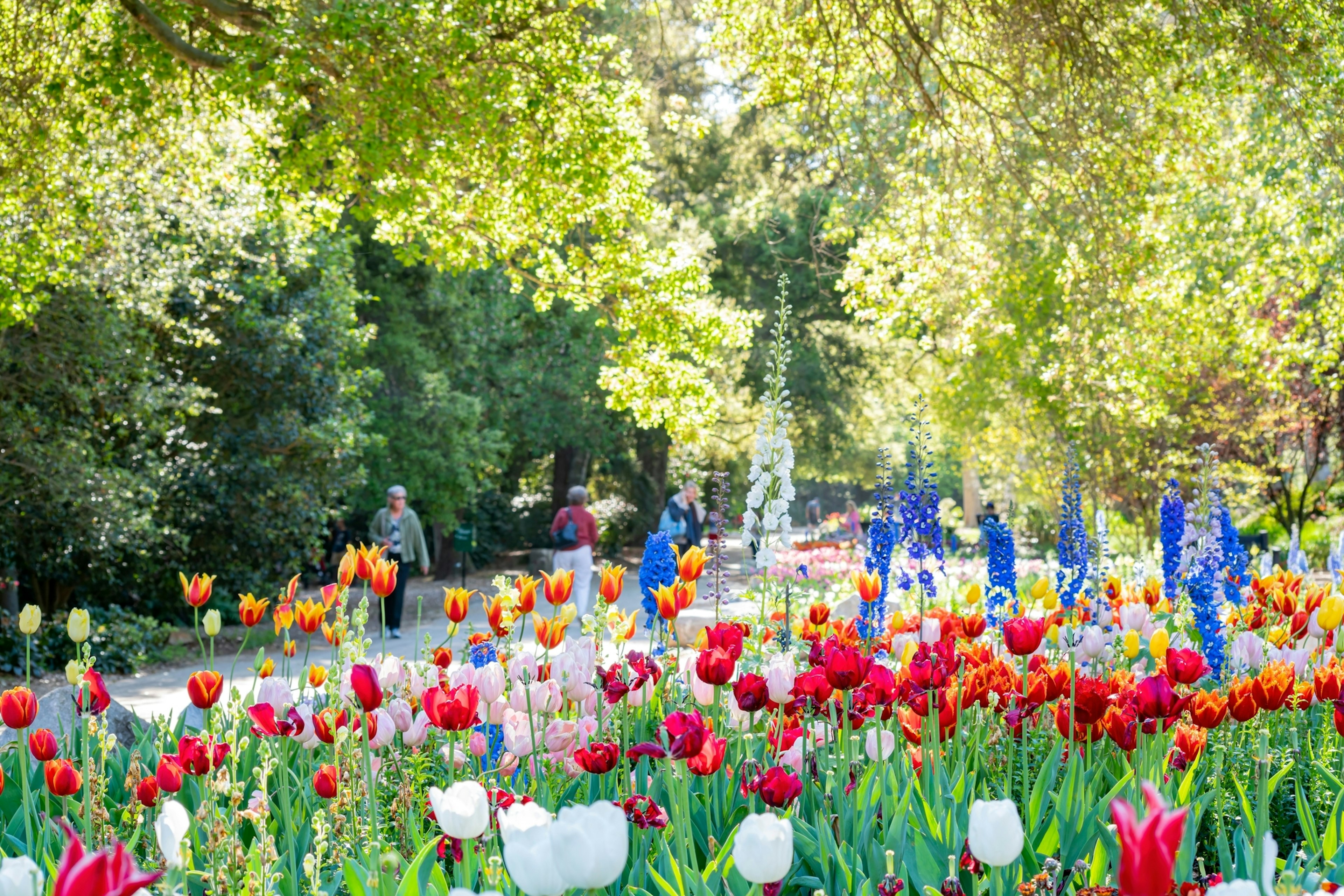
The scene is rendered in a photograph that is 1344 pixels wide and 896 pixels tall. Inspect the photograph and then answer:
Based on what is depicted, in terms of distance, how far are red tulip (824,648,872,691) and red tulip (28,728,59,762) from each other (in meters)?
1.82

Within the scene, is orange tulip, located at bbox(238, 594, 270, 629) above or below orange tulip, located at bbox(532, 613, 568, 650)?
above

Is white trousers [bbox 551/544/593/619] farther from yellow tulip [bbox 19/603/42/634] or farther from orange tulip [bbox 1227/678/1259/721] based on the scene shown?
orange tulip [bbox 1227/678/1259/721]

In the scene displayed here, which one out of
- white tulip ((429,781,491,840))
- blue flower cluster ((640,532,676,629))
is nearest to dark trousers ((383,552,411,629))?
blue flower cluster ((640,532,676,629))

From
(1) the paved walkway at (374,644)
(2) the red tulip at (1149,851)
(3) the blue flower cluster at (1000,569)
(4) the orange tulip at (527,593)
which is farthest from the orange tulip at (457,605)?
(2) the red tulip at (1149,851)

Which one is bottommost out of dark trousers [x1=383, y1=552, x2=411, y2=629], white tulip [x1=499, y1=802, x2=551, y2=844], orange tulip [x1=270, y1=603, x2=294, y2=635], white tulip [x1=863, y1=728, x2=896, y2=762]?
dark trousers [x1=383, y1=552, x2=411, y2=629]

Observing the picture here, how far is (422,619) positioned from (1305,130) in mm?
12741

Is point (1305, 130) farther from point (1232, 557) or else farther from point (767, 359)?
point (767, 359)

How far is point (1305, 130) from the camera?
25.6 feet

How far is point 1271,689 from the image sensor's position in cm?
282

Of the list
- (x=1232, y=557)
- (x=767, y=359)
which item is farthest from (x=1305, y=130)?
(x=767, y=359)

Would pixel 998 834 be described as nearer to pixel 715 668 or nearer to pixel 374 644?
pixel 715 668

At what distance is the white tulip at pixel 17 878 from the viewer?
4.45ft

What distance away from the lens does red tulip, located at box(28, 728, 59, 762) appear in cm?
263

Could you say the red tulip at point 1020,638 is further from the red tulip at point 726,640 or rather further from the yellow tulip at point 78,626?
the yellow tulip at point 78,626
